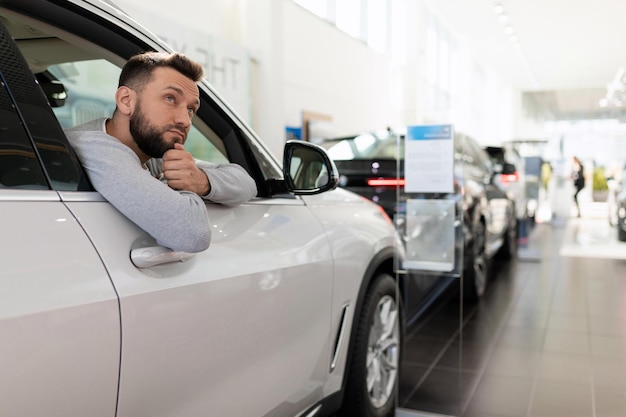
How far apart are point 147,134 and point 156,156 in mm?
62

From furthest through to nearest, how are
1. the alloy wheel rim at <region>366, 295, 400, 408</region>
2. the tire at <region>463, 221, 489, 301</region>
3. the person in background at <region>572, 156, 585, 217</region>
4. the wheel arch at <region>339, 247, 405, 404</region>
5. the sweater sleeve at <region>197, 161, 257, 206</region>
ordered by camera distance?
1. the person in background at <region>572, 156, 585, 217</region>
2. the tire at <region>463, 221, 489, 301</region>
3. the alloy wheel rim at <region>366, 295, 400, 408</region>
4. the wheel arch at <region>339, 247, 405, 404</region>
5. the sweater sleeve at <region>197, 161, 257, 206</region>

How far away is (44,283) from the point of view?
3.77 feet

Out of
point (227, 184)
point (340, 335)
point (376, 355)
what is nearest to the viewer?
point (227, 184)

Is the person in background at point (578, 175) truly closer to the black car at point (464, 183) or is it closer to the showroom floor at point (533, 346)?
the showroom floor at point (533, 346)

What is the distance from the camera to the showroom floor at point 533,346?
10.8 ft

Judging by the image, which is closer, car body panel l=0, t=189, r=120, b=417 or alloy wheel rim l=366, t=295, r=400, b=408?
car body panel l=0, t=189, r=120, b=417

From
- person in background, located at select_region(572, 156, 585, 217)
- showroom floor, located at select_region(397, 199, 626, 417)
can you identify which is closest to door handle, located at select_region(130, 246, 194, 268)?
showroom floor, located at select_region(397, 199, 626, 417)

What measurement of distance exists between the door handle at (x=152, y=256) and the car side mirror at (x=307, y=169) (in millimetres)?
645

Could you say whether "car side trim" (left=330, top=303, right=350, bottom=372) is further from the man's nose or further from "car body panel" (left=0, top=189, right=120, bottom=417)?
"car body panel" (left=0, top=189, right=120, bottom=417)

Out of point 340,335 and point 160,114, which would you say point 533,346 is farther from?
point 160,114

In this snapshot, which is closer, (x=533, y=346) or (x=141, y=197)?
(x=141, y=197)

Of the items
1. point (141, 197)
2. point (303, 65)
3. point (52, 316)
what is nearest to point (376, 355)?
point (141, 197)

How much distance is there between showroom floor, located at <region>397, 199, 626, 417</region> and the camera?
329 cm

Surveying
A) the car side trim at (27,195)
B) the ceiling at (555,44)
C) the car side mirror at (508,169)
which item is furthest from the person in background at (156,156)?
the car side mirror at (508,169)
